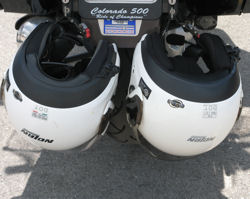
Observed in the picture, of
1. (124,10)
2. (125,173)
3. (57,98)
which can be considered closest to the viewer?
(57,98)

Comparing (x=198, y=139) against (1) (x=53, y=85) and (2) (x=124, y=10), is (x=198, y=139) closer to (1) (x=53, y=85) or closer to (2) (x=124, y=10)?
(1) (x=53, y=85)

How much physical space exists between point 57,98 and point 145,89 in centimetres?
41

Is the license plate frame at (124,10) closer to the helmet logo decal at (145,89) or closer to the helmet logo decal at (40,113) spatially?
the helmet logo decal at (145,89)

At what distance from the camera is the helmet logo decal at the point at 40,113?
58.1 inches

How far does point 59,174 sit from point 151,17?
1.15 m

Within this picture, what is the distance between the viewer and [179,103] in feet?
4.82

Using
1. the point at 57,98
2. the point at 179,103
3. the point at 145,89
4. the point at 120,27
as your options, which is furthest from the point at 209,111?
the point at 120,27

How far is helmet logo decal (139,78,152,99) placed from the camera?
152 cm

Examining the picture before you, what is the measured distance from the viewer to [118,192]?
6.77 feet

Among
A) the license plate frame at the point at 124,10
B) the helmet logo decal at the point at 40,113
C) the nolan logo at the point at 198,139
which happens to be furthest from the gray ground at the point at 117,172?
the license plate frame at the point at 124,10

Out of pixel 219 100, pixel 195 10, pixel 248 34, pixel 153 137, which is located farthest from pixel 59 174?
pixel 248 34

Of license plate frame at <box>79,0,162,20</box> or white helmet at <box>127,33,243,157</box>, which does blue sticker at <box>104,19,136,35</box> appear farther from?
white helmet at <box>127,33,243,157</box>

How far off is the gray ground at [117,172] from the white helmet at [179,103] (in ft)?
1.64

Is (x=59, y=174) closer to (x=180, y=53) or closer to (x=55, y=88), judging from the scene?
(x=55, y=88)
